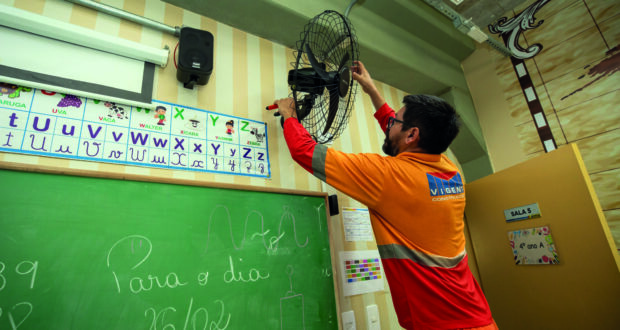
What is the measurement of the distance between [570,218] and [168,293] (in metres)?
1.91

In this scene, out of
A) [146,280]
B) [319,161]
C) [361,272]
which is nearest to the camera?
[146,280]

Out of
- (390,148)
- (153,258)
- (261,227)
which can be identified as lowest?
(153,258)

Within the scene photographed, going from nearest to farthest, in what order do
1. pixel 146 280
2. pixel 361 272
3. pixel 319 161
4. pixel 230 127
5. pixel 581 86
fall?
1. pixel 146 280
2. pixel 319 161
3. pixel 230 127
4. pixel 361 272
5. pixel 581 86

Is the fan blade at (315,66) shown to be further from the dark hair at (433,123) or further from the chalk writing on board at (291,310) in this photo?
the chalk writing on board at (291,310)

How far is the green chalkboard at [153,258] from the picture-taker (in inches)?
33.5

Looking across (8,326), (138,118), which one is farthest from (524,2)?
(8,326)

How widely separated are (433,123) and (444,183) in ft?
0.81

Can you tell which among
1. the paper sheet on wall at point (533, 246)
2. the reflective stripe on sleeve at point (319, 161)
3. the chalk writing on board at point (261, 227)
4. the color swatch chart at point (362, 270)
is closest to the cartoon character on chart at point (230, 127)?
the chalk writing on board at point (261, 227)

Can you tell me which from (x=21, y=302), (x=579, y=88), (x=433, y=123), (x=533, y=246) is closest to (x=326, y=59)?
(x=433, y=123)

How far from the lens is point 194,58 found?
1258 mm

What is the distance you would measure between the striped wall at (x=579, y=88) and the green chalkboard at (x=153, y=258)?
71.2 inches

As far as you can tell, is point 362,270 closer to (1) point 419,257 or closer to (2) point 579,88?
(1) point 419,257

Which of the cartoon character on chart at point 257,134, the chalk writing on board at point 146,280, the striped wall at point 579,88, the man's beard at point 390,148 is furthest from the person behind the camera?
the striped wall at point 579,88

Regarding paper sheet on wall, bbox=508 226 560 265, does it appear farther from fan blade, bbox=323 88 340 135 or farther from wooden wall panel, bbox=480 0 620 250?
fan blade, bbox=323 88 340 135
